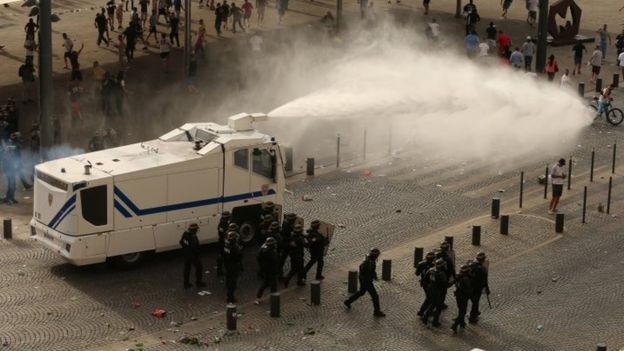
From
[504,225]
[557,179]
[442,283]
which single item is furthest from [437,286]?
[557,179]

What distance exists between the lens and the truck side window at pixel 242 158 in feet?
Answer: 102

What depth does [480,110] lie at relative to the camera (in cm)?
4381

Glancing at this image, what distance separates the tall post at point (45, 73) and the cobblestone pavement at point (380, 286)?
6.11ft

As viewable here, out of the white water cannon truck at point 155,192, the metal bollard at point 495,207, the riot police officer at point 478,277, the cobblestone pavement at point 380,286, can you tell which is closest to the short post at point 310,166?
the cobblestone pavement at point 380,286

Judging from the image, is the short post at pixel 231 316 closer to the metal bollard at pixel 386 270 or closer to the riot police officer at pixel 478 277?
the metal bollard at pixel 386 270

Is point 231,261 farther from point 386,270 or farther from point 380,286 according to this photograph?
point 386,270

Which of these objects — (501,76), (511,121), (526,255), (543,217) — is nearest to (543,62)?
(501,76)

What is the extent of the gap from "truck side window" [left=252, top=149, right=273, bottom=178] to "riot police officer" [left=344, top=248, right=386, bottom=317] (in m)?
4.83

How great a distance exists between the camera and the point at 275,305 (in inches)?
1093

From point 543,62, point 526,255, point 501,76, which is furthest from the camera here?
point 543,62

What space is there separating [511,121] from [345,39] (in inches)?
431

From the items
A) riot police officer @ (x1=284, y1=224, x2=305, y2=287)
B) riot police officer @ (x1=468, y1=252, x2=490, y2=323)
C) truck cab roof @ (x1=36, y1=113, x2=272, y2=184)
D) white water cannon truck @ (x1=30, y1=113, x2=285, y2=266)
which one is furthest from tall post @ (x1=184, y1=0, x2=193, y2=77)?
riot police officer @ (x1=468, y1=252, x2=490, y2=323)

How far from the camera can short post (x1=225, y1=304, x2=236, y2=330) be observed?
2686 cm

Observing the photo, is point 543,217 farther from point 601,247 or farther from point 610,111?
point 610,111
